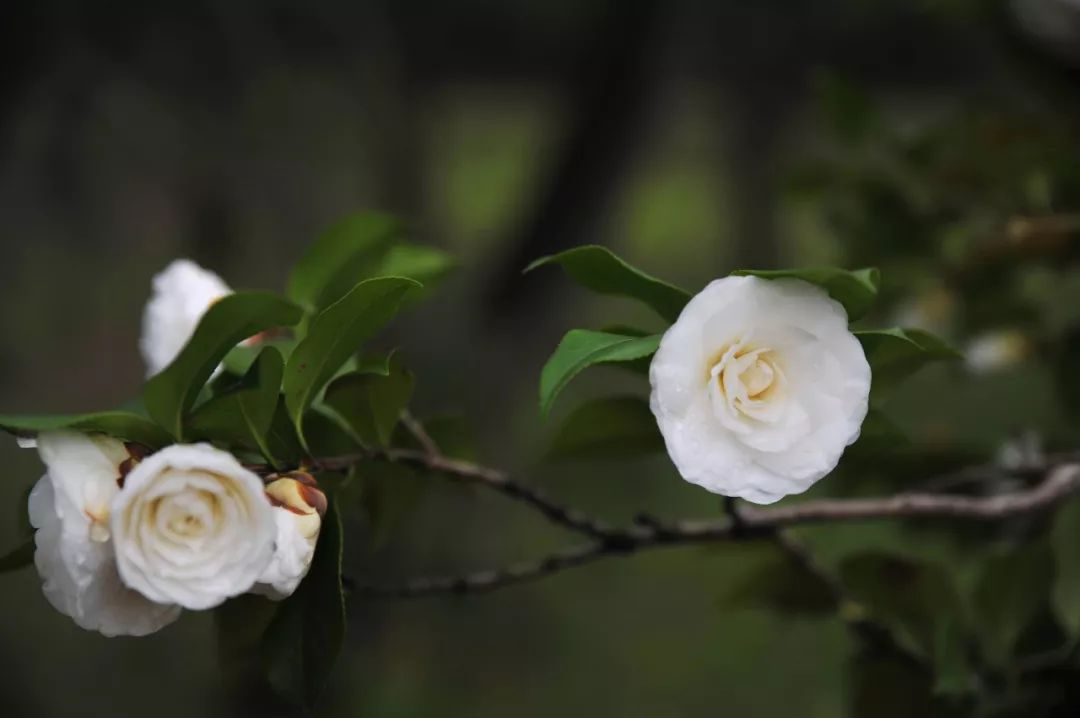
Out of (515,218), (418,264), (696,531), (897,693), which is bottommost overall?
(515,218)

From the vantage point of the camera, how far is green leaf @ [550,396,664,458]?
1.63 ft

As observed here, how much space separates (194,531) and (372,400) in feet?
0.42

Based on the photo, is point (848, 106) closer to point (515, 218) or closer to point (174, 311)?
point (174, 311)

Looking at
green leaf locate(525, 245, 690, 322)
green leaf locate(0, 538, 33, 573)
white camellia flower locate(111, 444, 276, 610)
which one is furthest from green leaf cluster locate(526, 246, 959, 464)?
green leaf locate(0, 538, 33, 573)

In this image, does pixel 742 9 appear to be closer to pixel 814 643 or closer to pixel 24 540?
pixel 814 643

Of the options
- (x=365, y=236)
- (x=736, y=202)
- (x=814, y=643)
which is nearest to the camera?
(x=365, y=236)

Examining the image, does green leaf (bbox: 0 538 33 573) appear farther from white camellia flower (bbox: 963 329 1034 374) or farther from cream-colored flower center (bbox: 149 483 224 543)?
white camellia flower (bbox: 963 329 1034 374)

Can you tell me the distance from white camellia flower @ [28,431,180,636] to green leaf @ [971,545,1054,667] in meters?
0.46

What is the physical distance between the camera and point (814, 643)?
2.36 metres

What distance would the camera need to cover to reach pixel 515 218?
194 cm

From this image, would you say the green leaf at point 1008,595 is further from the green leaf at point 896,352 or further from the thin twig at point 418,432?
the thin twig at point 418,432

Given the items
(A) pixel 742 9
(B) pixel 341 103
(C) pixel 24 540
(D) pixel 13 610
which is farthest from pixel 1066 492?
(D) pixel 13 610

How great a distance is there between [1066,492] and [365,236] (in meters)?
0.41

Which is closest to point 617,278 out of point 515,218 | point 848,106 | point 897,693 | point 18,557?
point 18,557
